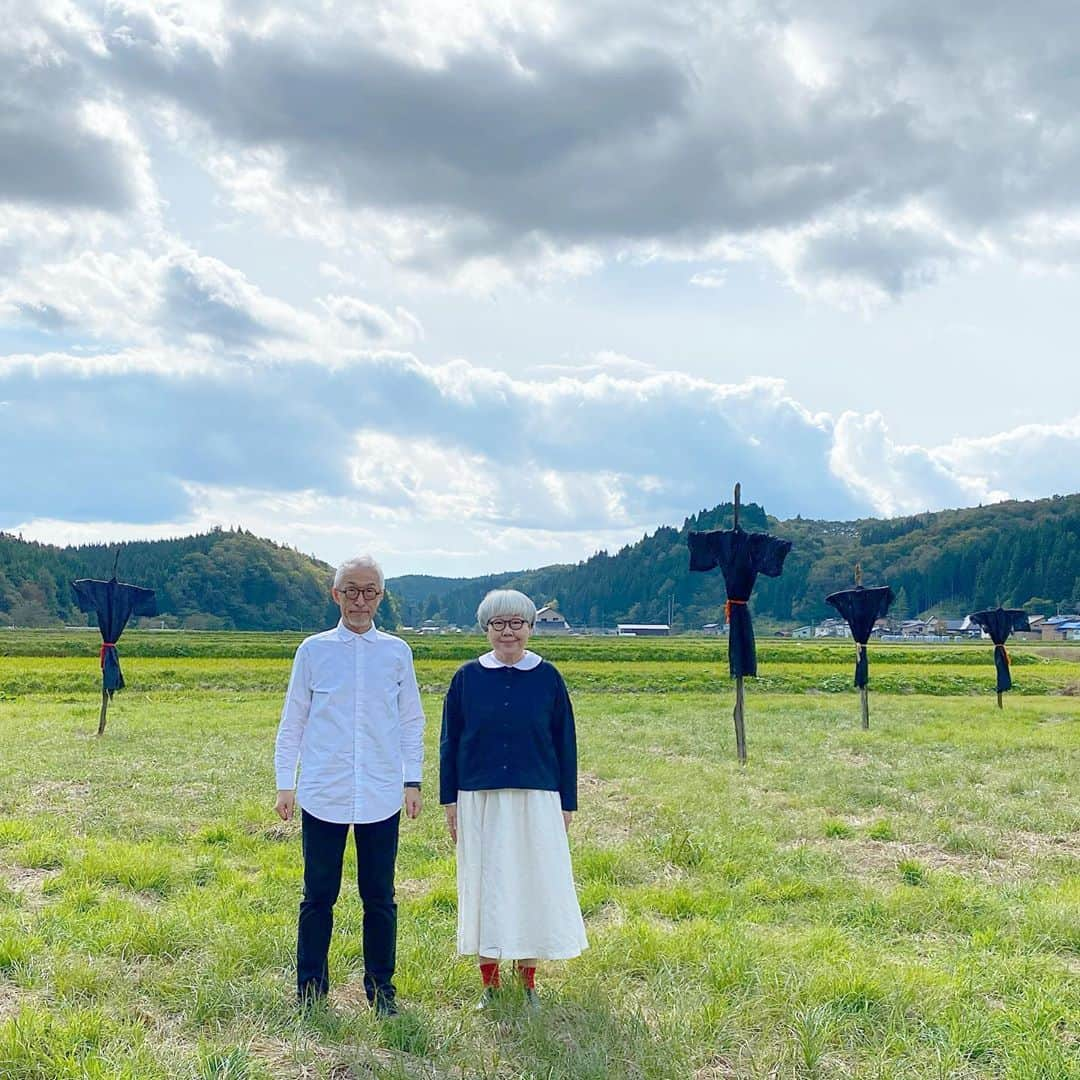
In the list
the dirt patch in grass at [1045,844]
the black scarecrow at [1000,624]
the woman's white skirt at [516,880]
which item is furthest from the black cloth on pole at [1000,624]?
the woman's white skirt at [516,880]

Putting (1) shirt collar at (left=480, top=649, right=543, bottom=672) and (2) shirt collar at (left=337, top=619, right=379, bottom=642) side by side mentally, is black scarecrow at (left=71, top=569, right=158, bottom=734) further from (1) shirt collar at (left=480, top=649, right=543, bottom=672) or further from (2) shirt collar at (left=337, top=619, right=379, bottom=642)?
(1) shirt collar at (left=480, top=649, right=543, bottom=672)

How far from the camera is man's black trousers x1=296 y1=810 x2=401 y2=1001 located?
456cm

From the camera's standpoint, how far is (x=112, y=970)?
494 centimetres

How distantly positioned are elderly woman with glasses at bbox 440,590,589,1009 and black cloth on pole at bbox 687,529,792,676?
905 cm

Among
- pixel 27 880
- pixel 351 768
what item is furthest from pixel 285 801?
pixel 27 880

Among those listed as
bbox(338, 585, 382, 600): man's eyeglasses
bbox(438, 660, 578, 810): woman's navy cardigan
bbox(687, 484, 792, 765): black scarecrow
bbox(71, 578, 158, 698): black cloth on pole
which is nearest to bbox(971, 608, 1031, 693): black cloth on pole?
bbox(687, 484, 792, 765): black scarecrow

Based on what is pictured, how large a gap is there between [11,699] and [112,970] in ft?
81.7

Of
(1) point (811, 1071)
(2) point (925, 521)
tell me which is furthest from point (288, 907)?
(2) point (925, 521)

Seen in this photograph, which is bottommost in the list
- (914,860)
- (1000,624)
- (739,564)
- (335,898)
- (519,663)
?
(914,860)

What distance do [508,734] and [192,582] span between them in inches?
5314

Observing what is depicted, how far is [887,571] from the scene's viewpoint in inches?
5723

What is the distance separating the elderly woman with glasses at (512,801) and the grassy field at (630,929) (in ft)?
1.08

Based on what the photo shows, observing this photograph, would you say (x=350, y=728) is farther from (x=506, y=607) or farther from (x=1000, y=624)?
(x=1000, y=624)

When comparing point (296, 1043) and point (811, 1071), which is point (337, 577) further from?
point (811, 1071)
